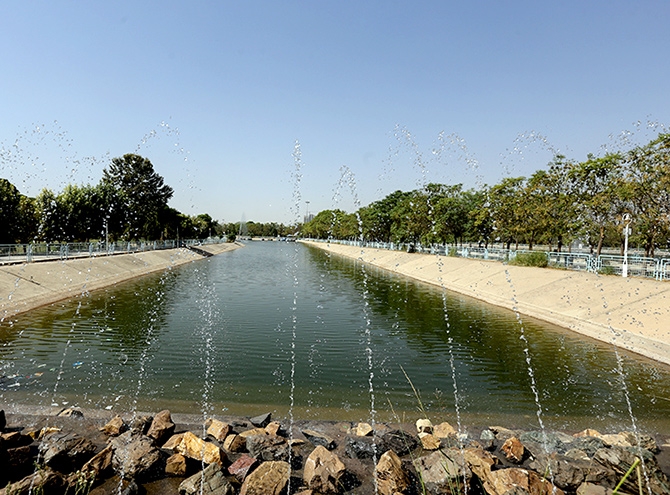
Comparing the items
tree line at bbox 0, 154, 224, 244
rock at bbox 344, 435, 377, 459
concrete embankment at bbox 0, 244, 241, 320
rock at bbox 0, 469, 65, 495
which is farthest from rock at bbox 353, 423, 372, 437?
tree line at bbox 0, 154, 224, 244

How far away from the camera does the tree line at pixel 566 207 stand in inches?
1182

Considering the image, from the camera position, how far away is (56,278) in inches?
1155

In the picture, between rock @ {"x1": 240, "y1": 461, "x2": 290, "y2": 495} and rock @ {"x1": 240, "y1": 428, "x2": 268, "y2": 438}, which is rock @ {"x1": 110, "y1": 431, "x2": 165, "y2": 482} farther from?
rock @ {"x1": 240, "y1": 461, "x2": 290, "y2": 495}

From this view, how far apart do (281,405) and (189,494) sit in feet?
13.9

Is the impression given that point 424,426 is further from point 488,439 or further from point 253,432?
point 253,432

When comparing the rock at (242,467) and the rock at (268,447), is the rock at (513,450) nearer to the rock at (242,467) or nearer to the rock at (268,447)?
the rock at (268,447)

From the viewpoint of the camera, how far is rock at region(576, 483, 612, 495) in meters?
6.73

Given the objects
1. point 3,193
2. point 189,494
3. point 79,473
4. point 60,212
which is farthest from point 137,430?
A: point 60,212

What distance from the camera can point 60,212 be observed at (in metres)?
53.1

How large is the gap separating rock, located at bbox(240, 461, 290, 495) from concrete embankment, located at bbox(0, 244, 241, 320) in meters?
19.2

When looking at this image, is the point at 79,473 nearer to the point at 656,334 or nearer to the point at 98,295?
the point at 656,334

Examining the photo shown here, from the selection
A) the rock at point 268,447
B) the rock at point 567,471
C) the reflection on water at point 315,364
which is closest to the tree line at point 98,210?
the reflection on water at point 315,364

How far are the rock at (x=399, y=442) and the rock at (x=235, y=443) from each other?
8.46ft

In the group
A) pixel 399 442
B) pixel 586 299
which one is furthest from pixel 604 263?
pixel 399 442
